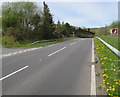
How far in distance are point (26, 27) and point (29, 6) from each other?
6338mm

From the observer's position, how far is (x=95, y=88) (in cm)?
502

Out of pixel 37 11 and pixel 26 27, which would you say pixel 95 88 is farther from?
pixel 37 11

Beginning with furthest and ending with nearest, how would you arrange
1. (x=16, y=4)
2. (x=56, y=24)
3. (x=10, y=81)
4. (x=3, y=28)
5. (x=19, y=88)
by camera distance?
(x=56, y=24) → (x=16, y=4) → (x=3, y=28) → (x=10, y=81) → (x=19, y=88)

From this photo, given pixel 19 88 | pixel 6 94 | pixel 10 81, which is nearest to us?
pixel 6 94

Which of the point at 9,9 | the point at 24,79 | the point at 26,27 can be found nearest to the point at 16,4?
the point at 9,9

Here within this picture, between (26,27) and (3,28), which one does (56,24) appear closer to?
(26,27)

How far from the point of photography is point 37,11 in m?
41.8

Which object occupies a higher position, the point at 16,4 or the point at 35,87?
the point at 16,4

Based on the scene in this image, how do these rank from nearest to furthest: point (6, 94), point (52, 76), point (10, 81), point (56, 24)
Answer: point (6, 94) → point (10, 81) → point (52, 76) → point (56, 24)

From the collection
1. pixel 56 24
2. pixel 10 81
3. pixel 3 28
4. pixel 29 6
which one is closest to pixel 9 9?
pixel 29 6

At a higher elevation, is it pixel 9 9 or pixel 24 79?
pixel 9 9

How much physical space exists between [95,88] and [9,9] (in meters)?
41.8

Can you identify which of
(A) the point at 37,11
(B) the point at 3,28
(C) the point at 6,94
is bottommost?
(C) the point at 6,94

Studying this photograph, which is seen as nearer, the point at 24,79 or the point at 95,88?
the point at 95,88
